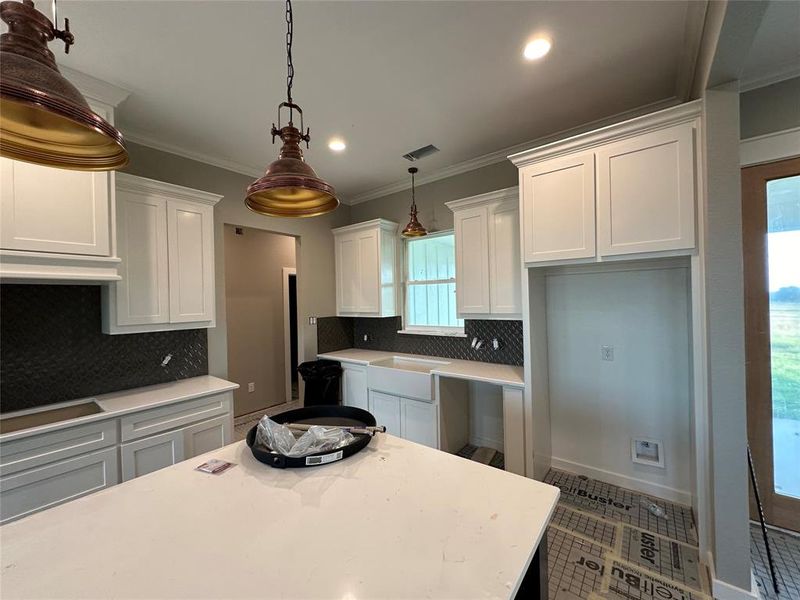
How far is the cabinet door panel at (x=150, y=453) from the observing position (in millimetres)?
2045

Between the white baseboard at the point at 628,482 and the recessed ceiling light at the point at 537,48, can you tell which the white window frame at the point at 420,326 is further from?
the recessed ceiling light at the point at 537,48

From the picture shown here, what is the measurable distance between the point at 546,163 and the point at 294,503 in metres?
2.43

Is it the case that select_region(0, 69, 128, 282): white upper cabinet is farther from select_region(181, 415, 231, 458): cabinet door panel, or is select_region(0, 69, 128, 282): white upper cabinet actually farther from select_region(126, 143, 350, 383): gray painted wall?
select_region(181, 415, 231, 458): cabinet door panel

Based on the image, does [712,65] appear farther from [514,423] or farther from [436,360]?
[436,360]

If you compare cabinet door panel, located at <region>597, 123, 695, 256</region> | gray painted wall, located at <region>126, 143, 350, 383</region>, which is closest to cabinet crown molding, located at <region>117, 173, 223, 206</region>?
gray painted wall, located at <region>126, 143, 350, 383</region>

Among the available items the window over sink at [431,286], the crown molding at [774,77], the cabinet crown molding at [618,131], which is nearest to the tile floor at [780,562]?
the window over sink at [431,286]

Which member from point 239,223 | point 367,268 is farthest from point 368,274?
point 239,223

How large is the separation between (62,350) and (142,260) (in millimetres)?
771

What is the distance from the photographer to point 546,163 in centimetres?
228

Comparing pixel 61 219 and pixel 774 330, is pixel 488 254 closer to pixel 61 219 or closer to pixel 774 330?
pixel 774 330

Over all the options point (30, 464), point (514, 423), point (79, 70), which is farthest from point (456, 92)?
point (30, 464)

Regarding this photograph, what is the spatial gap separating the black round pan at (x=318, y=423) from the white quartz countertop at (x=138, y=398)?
46.9 inches

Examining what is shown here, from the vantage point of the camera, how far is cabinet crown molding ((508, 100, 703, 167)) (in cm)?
179

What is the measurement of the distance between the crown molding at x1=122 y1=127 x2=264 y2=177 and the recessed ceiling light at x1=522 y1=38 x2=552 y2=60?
2650 mm
